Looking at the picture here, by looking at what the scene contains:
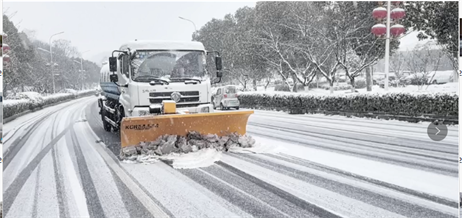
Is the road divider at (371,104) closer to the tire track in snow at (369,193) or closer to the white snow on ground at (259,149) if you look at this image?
the white snow on ground at (259,149)

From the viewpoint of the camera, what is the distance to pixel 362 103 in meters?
12.3

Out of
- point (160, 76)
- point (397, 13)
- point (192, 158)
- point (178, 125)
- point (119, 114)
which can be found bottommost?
point (192, 158)

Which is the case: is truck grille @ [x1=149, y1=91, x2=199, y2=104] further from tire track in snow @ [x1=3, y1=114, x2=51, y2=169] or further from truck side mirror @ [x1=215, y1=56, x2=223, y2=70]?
tire track in snow @ [x1=3, y1=114, x2=51, y2=169]

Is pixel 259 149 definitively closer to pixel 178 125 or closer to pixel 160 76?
pixel 178 125

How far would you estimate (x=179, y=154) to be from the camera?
5.87 metres

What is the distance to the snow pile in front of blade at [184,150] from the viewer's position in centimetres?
555

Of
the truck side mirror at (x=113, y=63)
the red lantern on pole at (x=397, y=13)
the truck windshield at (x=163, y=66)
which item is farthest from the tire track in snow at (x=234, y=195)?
the red lantern on pole at (x=397, y=13)

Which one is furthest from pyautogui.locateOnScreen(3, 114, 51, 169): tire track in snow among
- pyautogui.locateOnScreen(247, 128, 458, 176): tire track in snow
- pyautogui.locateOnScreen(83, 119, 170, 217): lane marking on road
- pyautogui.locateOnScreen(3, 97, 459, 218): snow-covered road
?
pyautogui.locateOnScreen(247, 128, 458, 176): tire track in snow

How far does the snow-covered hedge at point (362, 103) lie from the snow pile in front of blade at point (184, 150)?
6.45 meters

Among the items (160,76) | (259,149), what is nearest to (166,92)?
(160,76)

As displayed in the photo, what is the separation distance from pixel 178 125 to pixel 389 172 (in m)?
3.76

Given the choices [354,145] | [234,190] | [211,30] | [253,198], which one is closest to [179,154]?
[234,190]

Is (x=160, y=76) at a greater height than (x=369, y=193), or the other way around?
(x=160, y=76)

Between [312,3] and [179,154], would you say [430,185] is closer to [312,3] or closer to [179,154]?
[179,154]
